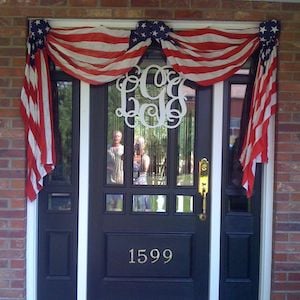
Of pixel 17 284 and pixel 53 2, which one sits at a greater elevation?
pixel 53 2

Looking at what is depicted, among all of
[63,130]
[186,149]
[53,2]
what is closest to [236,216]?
[186,149]

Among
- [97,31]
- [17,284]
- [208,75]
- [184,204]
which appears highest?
[97,31]

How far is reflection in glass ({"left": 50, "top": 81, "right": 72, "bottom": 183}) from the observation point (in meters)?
3.95

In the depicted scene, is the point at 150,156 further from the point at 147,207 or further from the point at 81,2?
the point at 81,2

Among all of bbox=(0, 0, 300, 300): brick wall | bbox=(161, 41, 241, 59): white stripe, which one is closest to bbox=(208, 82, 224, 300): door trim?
bbox=(161, 41, 241, 59): white stripe

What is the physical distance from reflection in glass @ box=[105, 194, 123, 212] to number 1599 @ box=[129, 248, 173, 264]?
349mm

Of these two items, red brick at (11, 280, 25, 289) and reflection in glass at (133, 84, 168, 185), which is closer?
red brick at (11, 280, 25, 289)

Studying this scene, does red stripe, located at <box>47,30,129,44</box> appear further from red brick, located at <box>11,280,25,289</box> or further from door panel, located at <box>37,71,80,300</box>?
red brick, located at <box>11,280,25,289</box>

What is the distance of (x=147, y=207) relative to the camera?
13.1 ft

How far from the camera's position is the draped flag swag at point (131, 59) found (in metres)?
3.81

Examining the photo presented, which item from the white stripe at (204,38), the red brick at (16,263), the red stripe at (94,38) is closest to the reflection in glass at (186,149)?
the white stripe at (204,38)

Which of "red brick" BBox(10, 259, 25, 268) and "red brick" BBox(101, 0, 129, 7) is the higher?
"red brick" BBox(101, 0, 129, 7)

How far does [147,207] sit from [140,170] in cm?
29

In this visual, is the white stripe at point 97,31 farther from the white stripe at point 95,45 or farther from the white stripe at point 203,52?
the white stripe at point 203,52
